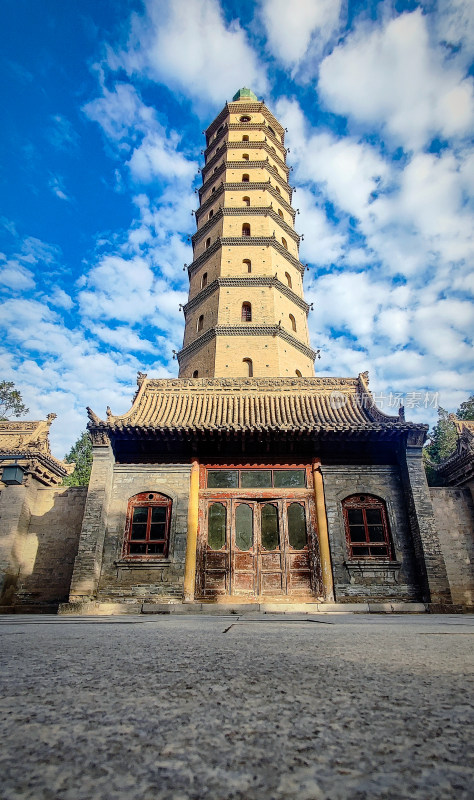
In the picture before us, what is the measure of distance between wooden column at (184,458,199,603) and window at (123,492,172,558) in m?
0.57

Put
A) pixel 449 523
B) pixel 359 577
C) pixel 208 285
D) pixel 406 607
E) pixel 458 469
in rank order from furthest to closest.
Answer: pixel 208 285
pixel 458 469
pixel 449 523
pixel 359 577
pixel 406 607

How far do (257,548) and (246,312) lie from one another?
10110 mm

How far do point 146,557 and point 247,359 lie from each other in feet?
27.5

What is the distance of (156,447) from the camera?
11.2m

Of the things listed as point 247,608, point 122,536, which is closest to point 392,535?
point 247,608

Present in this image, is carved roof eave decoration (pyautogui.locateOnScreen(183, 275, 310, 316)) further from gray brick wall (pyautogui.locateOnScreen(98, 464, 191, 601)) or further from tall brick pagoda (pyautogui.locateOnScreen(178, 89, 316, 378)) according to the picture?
gray brick wall (pyautogui.locateOnScreen(98, 464, 191, 601))

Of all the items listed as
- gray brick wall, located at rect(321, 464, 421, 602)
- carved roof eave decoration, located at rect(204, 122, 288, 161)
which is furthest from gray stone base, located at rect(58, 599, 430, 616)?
carved roof eave decoration, located at rect(204, 122, 288, 161)

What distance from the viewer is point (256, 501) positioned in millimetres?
10766

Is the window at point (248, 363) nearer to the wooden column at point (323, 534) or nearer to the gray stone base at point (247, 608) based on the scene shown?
the wooden column at point (323, 534)

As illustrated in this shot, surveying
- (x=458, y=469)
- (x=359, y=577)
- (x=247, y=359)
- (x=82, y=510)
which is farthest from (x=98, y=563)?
(x=458, y=469)

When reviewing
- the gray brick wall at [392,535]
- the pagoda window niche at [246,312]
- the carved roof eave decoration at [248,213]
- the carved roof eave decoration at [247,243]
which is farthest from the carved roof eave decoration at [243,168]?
the gray brick wall at [392,535]

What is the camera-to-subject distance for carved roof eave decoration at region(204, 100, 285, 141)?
77.3 ft

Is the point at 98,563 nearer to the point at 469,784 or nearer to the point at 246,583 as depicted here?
the point at 246,583

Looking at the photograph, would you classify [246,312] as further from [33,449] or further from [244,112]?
[244,112]
